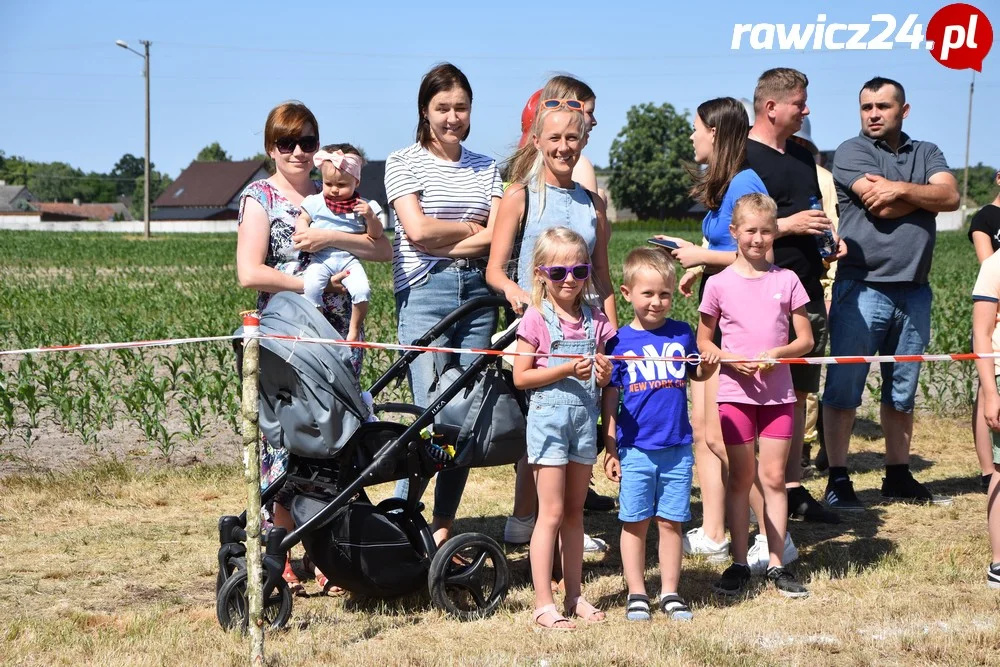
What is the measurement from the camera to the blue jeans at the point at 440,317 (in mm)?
5121

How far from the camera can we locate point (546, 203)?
4.83m

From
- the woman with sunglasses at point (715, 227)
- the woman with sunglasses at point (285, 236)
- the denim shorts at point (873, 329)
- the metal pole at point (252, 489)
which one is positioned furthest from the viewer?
the denim shorts at point (873, 329)

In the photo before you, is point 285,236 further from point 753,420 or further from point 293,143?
point 753,420

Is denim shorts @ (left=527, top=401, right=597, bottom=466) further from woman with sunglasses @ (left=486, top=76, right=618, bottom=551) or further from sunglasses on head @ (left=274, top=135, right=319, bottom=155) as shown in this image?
sunglasses on head @ (left=274, top=135, right=319, bottom=155)

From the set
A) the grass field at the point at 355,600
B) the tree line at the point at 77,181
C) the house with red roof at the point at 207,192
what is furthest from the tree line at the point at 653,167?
the grass field at the point at 355,600

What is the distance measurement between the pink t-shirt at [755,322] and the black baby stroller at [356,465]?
956 millimetres

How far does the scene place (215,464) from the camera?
24.8 ft

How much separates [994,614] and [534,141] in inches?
108

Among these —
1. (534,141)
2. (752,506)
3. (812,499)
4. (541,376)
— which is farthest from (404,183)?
(812,499)

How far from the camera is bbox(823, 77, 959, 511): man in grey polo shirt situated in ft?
20.2

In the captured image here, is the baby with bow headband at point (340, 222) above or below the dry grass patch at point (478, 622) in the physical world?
above

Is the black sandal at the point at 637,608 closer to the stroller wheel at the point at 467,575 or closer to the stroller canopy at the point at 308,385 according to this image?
the stroller wheel at the point at 467,575

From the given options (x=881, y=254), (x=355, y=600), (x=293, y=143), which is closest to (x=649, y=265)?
(x=293, y=143)

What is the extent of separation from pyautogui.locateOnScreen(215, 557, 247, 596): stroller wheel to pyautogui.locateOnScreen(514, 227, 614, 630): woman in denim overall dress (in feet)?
3.83
